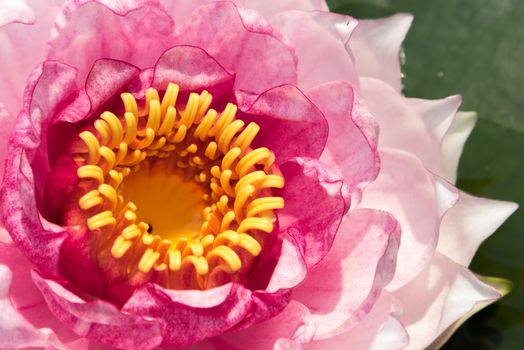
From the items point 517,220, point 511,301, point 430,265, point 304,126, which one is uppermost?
point 304,126

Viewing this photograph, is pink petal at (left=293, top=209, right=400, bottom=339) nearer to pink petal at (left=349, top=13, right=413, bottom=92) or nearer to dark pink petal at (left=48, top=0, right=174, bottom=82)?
pink petal at (left=349, top=13, right=413, bottom=92)

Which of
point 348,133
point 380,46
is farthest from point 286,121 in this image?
point 380,46

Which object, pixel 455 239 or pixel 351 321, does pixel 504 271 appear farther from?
pixel 351 321

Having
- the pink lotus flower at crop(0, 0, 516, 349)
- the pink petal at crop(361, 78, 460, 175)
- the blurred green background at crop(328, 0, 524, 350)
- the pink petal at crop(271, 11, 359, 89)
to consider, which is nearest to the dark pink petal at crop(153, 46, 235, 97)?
the pink lotus flower at crop(0, 0, 516, 349)

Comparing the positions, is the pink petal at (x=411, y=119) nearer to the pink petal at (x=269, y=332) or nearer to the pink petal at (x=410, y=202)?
the pink petal at (x=410, y=202)

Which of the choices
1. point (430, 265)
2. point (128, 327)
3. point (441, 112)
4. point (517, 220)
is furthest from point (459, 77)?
point (128, 327)

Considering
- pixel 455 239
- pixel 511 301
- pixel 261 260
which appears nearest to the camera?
pixel 261 260
